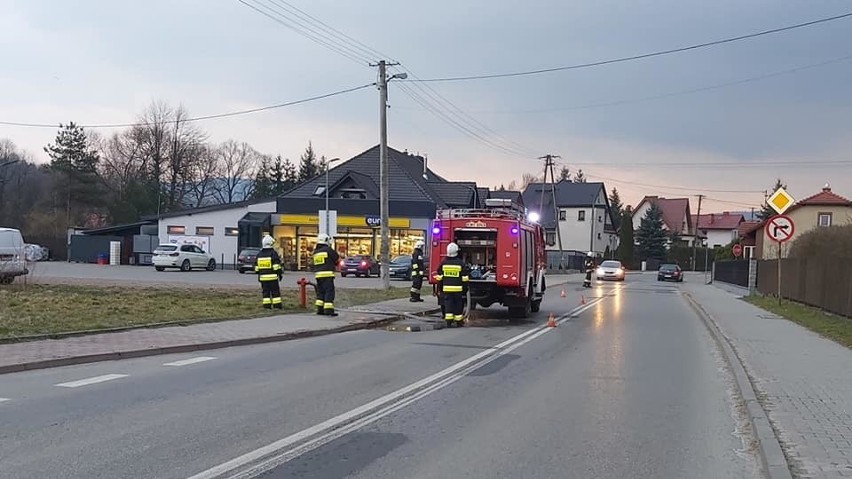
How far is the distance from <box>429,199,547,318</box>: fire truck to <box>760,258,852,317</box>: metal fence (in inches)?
307

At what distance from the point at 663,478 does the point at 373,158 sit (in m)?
57.0

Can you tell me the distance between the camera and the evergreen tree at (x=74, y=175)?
7238 centimetres

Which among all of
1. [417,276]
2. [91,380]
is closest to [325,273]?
[417,276]

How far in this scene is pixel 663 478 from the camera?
6.10 metres

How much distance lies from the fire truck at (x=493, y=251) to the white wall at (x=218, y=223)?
38692mm

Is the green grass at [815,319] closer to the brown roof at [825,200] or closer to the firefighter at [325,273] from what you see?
the firefighter at [325,273]

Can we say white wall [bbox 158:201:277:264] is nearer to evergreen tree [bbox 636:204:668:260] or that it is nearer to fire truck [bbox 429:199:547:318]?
fire truck [bbox 429:199:547:318]

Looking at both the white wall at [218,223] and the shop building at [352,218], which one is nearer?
the shop building at [352,218]

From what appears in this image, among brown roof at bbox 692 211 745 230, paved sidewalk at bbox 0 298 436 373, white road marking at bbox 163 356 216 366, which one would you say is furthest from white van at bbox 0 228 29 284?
brown roof at bbox 692 211 745 230

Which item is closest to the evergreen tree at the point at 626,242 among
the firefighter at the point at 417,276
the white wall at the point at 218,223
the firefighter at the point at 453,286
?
the white wall at the point at 218,223

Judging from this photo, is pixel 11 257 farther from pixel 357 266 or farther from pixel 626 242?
pixel 626 242

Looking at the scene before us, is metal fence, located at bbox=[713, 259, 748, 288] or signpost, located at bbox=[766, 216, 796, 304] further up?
signpost, located at bbox=[766, 216, 796, 304]

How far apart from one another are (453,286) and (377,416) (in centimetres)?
997

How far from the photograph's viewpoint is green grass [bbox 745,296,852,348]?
657 inches
